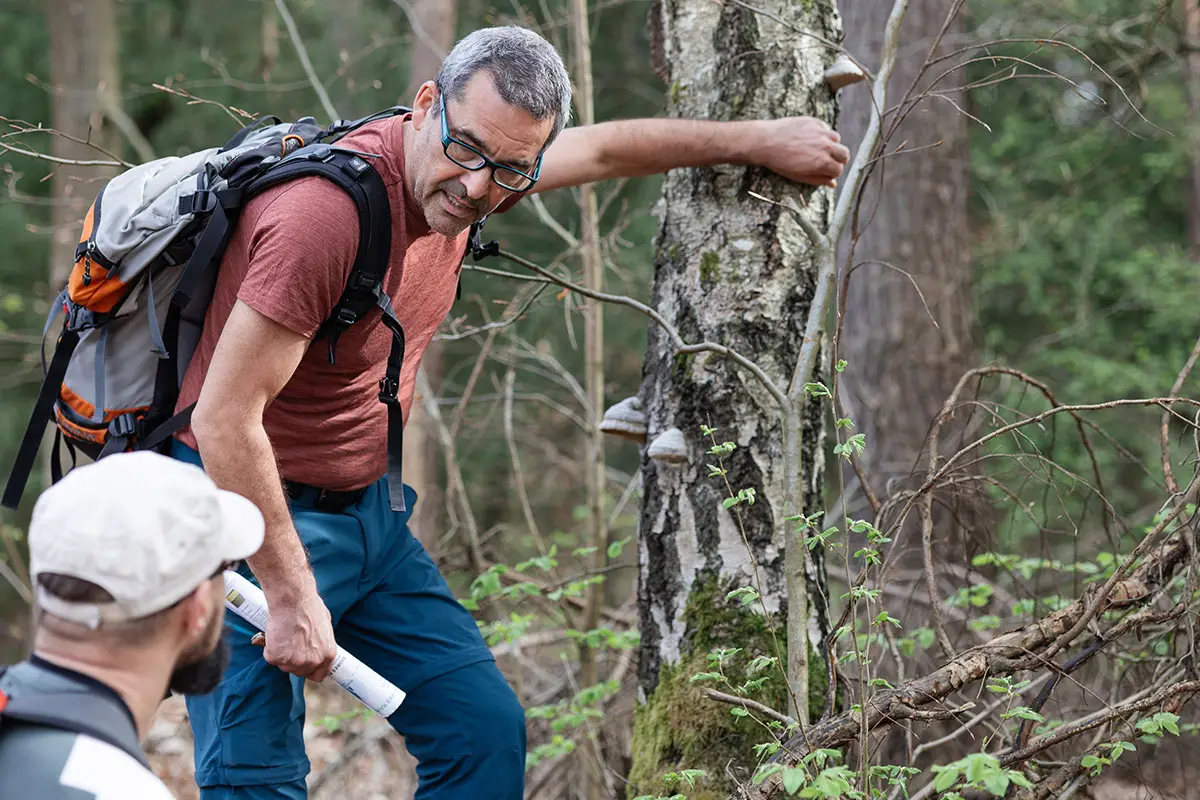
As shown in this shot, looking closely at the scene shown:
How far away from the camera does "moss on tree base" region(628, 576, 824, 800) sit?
10.2 feet

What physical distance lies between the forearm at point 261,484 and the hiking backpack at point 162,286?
282 mm

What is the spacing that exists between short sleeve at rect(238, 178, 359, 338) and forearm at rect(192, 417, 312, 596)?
0.26 m

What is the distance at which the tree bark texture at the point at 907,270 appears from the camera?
6758 millimetres

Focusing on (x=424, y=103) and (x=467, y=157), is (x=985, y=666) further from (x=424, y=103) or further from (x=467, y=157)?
(x=424, y=103)

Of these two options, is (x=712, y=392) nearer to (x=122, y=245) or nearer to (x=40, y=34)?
(x=122, y=245)

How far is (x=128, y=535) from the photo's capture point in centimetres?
161

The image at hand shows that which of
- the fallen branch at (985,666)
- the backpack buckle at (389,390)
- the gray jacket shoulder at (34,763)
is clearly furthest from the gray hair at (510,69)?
the gray jacket shoulder at (34,763)

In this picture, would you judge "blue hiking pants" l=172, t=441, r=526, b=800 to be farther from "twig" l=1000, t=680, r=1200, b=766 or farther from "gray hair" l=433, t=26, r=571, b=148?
"twig" l=1000, t=680, r=1200, b=766

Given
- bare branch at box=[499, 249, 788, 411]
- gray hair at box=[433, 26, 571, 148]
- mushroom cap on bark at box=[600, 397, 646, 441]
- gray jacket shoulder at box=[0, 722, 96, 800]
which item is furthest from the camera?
mushroom cap on bark at box=[600, 397, 646, 441]

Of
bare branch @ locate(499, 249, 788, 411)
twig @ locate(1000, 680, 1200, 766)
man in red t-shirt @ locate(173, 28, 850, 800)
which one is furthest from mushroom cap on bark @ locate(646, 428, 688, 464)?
twig @ locate(1000, 680, 1200, 766)

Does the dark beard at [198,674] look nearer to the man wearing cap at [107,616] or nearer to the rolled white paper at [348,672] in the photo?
the man wearing cap at [107,616]

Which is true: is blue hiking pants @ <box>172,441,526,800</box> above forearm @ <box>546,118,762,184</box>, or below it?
below

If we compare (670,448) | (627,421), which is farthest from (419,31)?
(670,448)

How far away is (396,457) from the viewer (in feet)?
9.23
